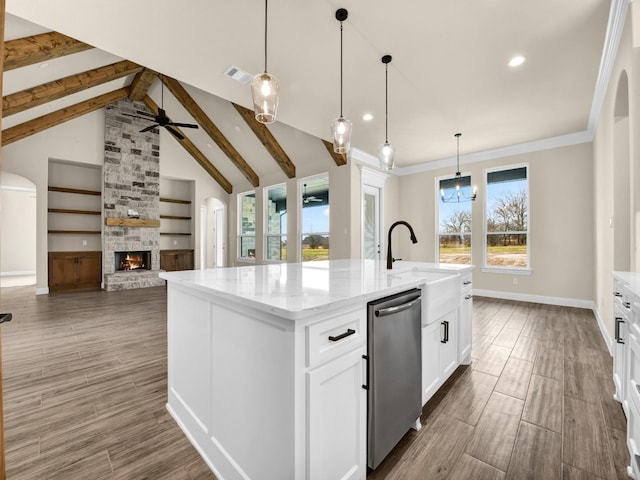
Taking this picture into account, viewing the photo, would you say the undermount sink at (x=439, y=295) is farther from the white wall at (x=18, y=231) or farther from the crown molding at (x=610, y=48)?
the white wall at (x=18, y=231)

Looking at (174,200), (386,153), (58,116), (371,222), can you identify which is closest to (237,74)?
(386,153)

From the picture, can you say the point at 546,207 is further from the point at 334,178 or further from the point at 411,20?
the point at 411,20

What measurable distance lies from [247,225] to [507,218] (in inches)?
264

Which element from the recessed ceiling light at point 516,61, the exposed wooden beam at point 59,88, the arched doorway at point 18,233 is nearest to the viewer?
the recessed ceiling light at point 516,61

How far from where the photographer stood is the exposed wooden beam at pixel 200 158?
7.46m

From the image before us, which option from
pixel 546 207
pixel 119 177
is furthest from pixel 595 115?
pixel 119 177

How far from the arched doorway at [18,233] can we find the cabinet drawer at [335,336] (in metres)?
10.7

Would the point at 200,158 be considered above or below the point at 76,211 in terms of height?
above

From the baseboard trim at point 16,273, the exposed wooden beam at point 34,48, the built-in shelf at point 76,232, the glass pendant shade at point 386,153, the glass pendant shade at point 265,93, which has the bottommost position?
the baseboard trim at point 16,273

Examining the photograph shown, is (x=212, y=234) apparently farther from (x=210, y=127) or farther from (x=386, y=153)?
(x=386, y=153)

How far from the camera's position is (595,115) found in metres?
4.10

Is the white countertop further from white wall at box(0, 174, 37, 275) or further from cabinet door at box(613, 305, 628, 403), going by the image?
white wall at box(0, 174, 37, 275)

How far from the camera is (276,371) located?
115cm

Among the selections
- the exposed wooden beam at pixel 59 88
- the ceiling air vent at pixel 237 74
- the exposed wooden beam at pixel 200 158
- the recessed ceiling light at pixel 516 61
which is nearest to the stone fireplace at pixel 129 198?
the exposed wooden beam at pixel 200 158
